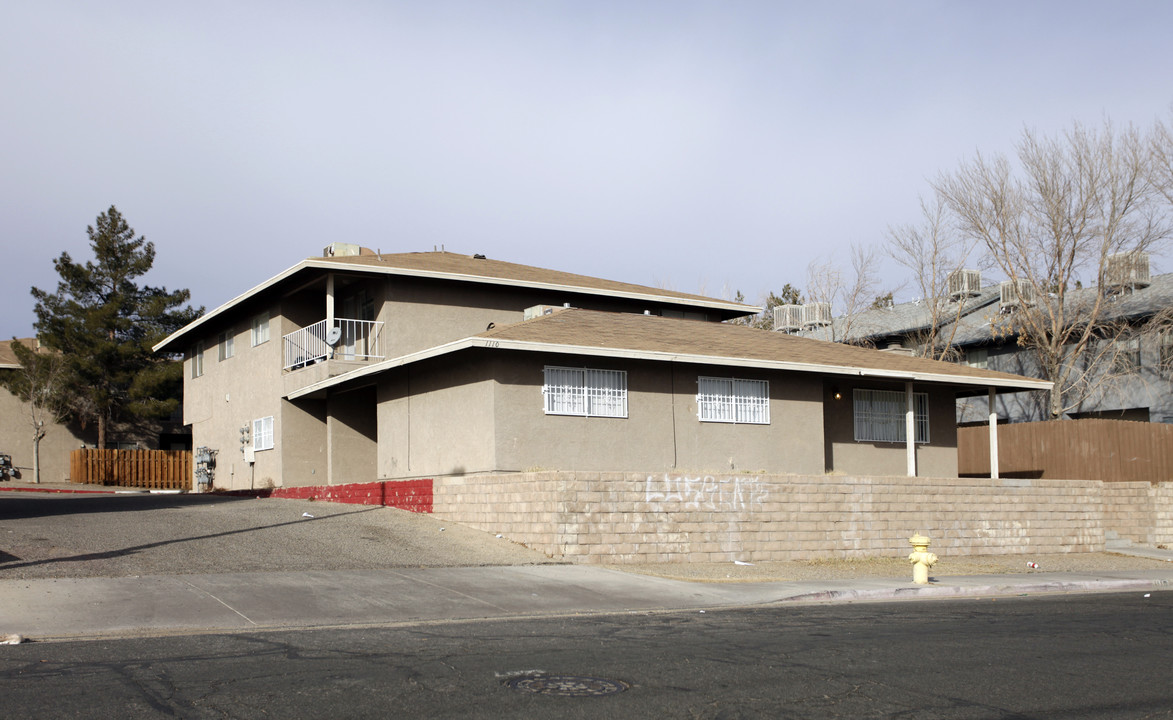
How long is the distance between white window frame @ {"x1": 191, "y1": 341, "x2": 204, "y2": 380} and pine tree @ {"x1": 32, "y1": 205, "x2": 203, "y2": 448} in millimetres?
9134

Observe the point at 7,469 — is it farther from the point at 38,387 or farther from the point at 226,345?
the point at 226,345

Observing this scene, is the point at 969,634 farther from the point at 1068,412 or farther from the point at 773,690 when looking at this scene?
the point at 1068,412

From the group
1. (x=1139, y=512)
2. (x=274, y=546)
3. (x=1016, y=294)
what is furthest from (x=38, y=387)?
(x=1139, y=512)

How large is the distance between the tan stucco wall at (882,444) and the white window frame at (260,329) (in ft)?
49.2

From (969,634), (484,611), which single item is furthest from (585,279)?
(969,634)

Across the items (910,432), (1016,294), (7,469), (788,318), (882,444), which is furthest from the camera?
(788,318)

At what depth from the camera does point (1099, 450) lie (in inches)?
1153

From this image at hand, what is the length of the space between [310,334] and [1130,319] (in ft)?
89.4

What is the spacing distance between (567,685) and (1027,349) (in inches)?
1365

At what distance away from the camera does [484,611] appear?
11914mm

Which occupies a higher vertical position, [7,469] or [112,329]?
[112,329]

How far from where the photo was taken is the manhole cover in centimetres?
700

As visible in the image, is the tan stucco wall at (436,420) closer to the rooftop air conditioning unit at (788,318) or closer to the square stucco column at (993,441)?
the square stucco column at (993,441)

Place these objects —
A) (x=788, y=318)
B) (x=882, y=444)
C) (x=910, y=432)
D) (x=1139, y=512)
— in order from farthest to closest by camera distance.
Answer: (x=788, y=318)
(x=1139, y=512)
(x=882, y=444)
(x=910, y=432)
